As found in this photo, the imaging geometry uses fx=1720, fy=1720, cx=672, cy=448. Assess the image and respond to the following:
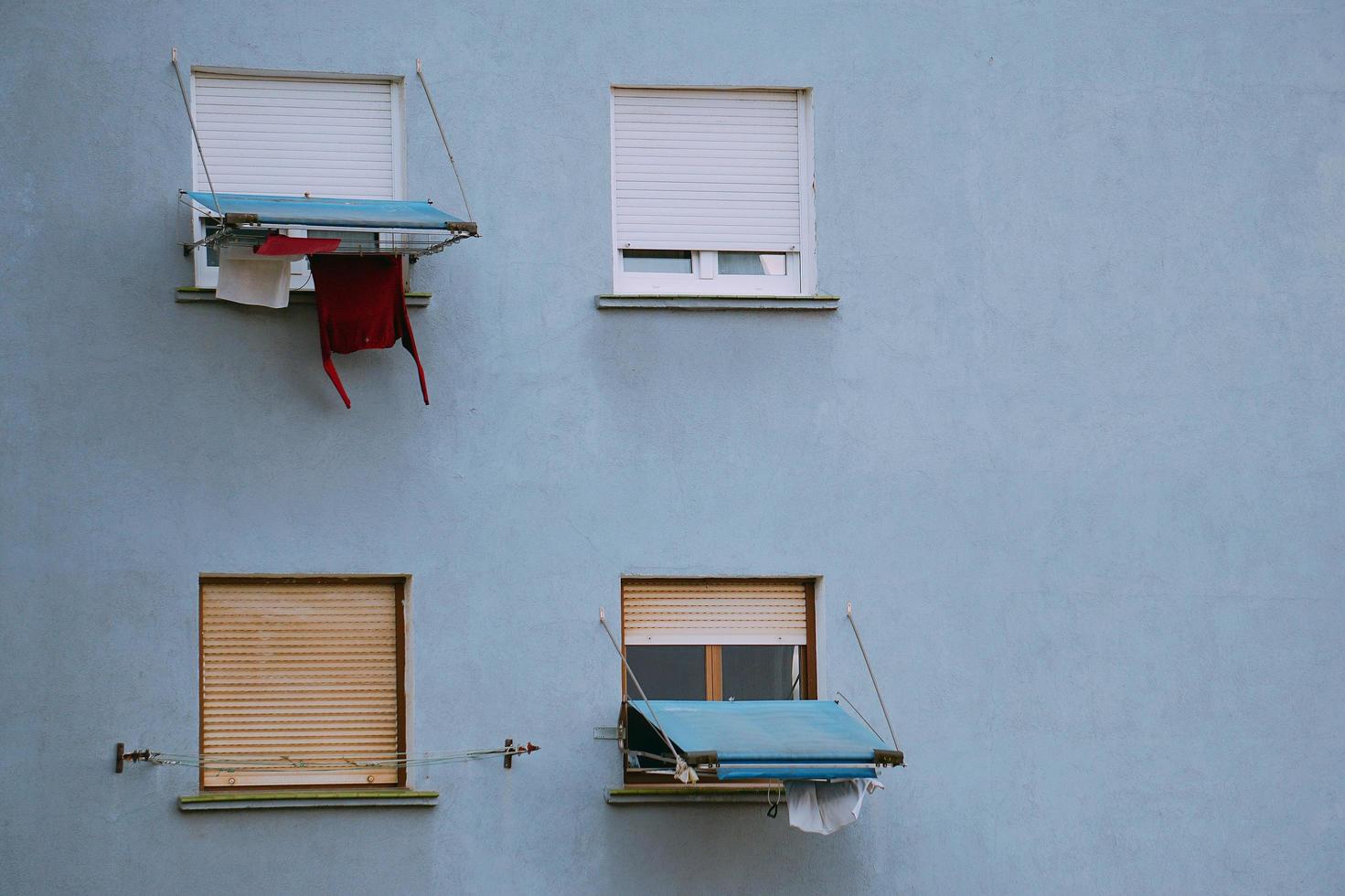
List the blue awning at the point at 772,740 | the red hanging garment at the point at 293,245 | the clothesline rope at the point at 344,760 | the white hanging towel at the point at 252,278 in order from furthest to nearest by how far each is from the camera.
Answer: the clothesline rope at the point at 344,760 < the white hanging towel at the point at 252,278 < the red hanging garment at the point at 293,245 < the blue awning at the point at 772,740

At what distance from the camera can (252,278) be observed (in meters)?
10.3

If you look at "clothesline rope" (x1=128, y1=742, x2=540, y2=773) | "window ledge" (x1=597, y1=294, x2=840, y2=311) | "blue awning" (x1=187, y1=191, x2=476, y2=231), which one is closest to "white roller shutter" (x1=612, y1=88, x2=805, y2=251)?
"window ledge" (x1=597, y1=294, x2=840, y2=311)

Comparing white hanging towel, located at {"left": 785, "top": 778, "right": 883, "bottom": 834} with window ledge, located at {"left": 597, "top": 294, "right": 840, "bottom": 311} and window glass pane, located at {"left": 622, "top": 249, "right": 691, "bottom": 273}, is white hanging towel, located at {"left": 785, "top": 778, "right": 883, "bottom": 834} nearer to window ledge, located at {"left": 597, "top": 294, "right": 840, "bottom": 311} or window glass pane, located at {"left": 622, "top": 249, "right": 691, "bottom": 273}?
window ledge, located at {"left": 597, "top": 294, "right": 840, "bottom": 311}

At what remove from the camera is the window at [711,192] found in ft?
36.3

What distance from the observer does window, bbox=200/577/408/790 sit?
10.4m

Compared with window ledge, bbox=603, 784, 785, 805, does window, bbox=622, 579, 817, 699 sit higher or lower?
higher

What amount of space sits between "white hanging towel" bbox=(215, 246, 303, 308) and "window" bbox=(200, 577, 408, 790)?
1.70m

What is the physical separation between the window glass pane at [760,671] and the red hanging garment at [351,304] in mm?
2603

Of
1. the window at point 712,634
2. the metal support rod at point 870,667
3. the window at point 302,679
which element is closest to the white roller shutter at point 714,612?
the window at point 712,634

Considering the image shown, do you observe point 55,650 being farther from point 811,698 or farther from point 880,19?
point 880,19

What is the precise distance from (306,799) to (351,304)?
9.71 ft

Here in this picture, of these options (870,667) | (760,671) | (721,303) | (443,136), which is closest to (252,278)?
(443,136)

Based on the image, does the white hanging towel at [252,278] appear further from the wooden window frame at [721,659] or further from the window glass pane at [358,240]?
the wooden window frame at [721,659]

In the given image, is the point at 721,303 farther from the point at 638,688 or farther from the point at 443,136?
the point at 638,688
